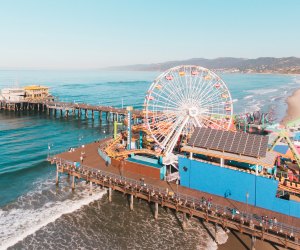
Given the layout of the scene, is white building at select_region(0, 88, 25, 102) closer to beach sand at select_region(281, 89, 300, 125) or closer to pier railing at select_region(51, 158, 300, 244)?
pier railing at select_region(51, 158, 300, 244)

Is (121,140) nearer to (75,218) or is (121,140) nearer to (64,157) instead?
(64,157)

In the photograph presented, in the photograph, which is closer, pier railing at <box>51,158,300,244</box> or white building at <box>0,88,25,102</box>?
pier railing at <box>51,158,300,244</box>

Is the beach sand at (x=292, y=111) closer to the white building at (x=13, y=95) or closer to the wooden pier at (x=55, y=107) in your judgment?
the wooden pier at (x=55, y=107)

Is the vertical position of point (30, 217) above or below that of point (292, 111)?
below

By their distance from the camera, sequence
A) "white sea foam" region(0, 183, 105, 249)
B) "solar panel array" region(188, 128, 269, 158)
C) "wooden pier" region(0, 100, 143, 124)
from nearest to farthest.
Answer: "white sea foam" region(0, 183, 105, 249) < "solar panel array" region(188, 128, 269, 158) < "wooden pier" region(0, 100, 143, 124)

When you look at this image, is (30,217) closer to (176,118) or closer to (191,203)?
(191,203)

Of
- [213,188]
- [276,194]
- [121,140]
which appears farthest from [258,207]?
[121,140]

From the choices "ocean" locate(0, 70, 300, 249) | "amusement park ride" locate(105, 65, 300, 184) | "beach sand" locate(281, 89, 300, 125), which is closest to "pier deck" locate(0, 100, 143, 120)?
"ocean" locate(0, 70, 300, 249)

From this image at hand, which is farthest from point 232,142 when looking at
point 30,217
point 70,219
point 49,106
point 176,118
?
point 49,106
